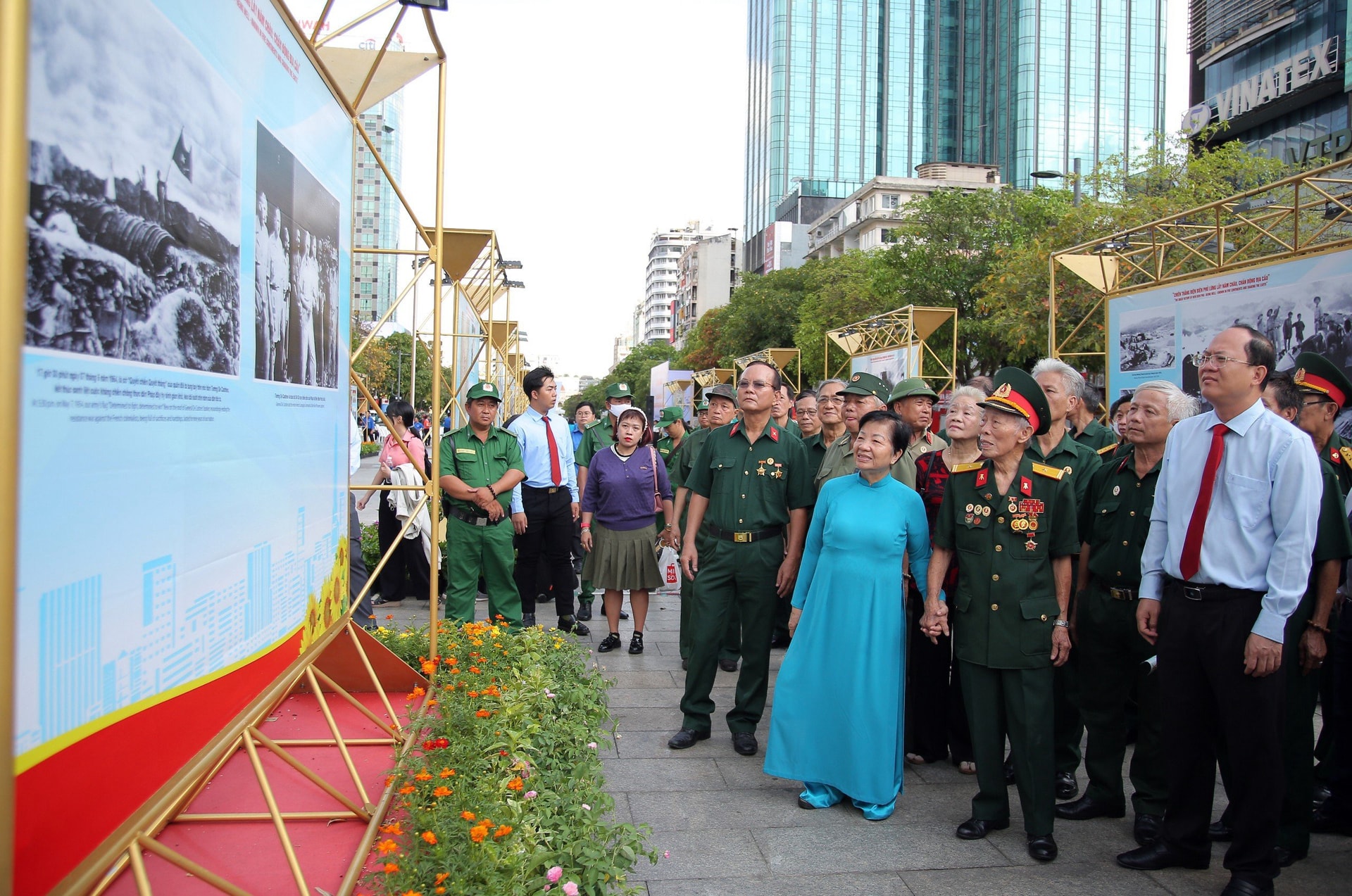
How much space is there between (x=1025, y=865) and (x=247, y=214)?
134 inches

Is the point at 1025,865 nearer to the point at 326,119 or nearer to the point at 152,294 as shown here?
the point at 152,294

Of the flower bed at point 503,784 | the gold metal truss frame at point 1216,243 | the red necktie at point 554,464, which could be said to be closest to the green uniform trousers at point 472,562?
the flower bed at point 503,784

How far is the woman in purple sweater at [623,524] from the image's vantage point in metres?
6.65

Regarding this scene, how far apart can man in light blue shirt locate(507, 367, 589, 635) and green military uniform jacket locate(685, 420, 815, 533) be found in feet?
7.64

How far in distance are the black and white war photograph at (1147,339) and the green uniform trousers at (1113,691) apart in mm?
6136

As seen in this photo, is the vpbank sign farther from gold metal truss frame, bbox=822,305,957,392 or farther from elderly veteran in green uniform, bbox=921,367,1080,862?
elderly veteran in green uniform, bbox=921,367,1080,862

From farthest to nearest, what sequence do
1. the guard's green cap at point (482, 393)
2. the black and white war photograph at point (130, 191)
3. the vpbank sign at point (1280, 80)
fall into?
1. the vpbank sign at point (1280, 80)
2. the guard's green cap at point (482, 393)
3. the black and white war photograph at point (130, 191)

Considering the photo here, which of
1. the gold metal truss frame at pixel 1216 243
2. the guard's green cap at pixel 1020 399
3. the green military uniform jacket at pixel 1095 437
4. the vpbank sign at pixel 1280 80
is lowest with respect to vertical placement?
the green military uniform jacket at pixel 1095 437

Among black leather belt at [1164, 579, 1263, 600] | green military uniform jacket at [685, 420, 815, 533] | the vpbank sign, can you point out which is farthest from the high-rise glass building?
black leather belt at [1164, 579, 1263, 600]

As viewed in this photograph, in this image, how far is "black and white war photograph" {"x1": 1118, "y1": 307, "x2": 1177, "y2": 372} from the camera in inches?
364

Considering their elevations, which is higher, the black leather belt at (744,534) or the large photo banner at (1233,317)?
the large photo banner at (1233,317)

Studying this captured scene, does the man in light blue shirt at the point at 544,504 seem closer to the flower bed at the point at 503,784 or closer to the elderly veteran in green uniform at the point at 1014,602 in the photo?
the flower bed at the point at 503,784

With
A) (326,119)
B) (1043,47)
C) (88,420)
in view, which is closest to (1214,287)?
(326,119)

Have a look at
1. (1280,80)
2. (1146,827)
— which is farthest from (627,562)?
(1280,80)
